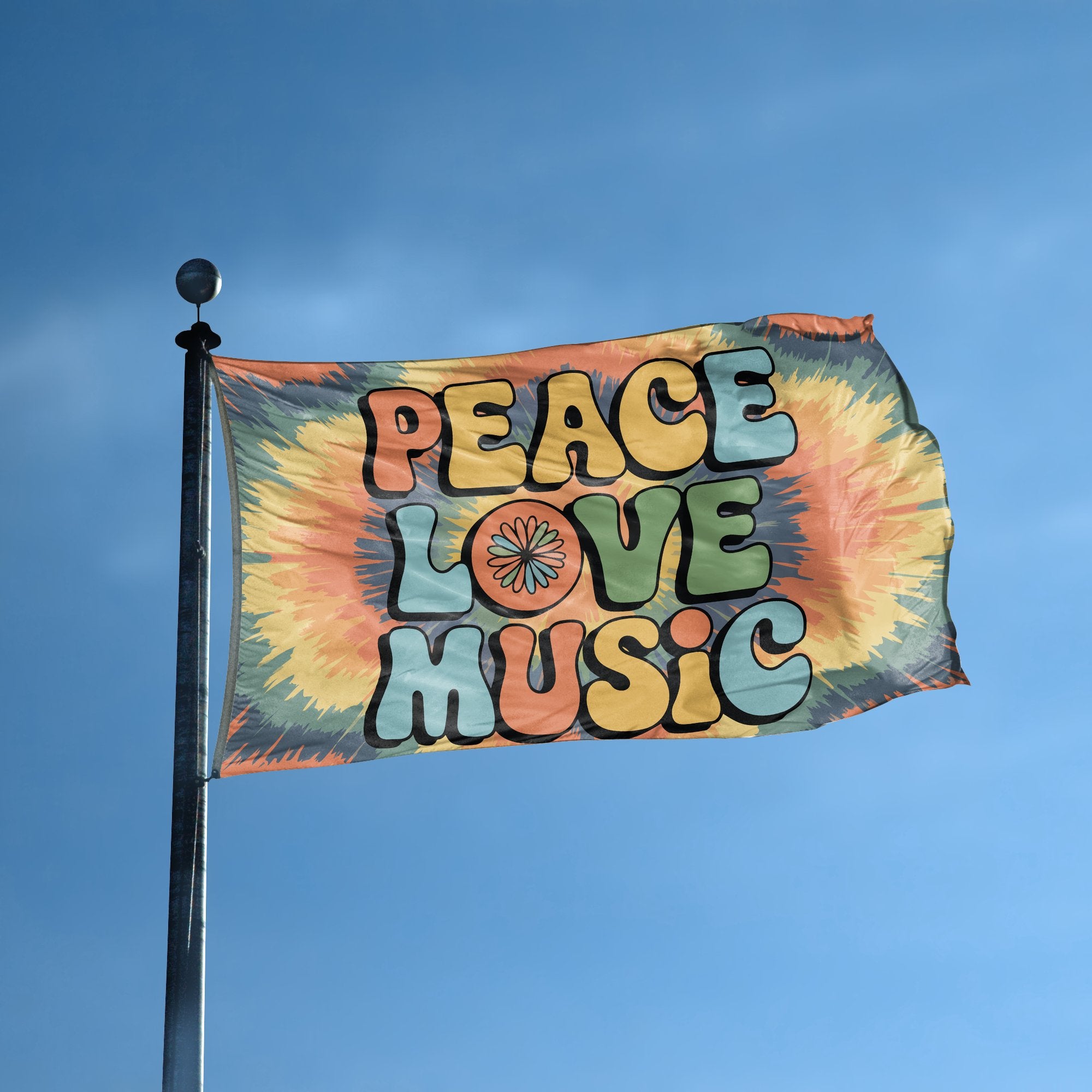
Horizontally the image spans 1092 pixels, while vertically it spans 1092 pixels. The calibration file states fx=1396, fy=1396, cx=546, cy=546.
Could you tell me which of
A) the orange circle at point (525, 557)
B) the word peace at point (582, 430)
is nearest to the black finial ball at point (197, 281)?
the word peace at point (582, 430)

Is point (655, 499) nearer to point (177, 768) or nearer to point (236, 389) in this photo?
point (236, 389)

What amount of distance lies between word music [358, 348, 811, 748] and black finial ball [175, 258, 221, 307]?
5.91 ft

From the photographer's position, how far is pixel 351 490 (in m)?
12.6

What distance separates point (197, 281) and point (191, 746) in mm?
4134

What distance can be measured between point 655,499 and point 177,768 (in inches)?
224

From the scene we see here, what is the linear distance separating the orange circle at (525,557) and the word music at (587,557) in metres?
0.02

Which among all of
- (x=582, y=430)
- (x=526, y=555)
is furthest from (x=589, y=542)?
(x=582, y=430)

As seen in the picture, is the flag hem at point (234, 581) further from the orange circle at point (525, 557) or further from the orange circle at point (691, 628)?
the orange circle at point (691, 628)

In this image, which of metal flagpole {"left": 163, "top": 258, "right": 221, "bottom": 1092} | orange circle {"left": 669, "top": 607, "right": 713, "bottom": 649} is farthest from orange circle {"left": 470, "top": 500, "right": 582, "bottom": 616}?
metal flagpole {"left": 163, "top": 258, "right": 221, "bottom": 1092}

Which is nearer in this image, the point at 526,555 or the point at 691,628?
the point at 526,555

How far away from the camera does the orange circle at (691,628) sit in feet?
43.7

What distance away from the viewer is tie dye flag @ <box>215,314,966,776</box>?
39.2 feet

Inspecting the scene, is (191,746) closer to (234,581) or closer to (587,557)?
(234,581)

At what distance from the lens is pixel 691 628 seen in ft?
43.9
